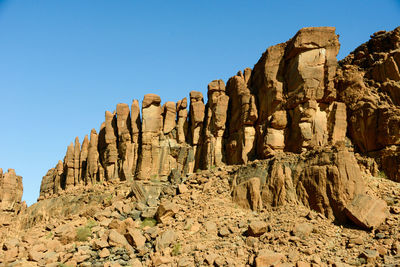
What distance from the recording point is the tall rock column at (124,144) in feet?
111

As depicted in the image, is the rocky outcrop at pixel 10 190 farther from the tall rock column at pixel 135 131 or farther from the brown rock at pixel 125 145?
the tall rock column at pixel 135 131

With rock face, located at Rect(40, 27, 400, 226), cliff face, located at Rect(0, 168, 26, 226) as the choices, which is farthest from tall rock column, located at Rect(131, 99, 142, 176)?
cliff face, located at Rect(0, 168, 26, 226)

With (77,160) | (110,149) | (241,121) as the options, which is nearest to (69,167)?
(77,160)

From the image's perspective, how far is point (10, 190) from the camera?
173ft

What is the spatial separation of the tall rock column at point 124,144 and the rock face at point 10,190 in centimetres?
2362

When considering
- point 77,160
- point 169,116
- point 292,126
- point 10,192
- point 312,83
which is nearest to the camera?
point 312,83

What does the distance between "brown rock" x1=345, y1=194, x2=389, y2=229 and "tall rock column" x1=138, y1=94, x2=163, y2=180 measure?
18803 mm

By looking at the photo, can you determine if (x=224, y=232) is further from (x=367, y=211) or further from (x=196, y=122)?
(x=196, y=122)

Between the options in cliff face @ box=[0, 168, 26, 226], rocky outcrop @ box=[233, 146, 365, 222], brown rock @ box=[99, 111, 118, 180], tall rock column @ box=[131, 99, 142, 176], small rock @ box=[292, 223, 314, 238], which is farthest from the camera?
cliff face @ box=[0, 168, 26, 226]

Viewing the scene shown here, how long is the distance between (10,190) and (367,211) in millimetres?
50398

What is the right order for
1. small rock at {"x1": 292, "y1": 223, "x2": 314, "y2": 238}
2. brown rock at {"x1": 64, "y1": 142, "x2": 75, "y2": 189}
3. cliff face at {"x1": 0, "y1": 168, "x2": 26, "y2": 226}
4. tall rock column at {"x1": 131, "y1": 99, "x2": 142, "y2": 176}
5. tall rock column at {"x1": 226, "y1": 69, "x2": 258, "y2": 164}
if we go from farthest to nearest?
cliff face at {"x1": 0, "y1": 168, "x2": 26, "y2": 226} → brown rock at {"x1": 64, "y1": 142, "x2": 75, "y2": 189} → tall rock column at {"x1": 131, "y1": 99, "x2": 142, "y2": 176} → tall rock column at {"x1": 226, "y1": 69, "x2": 258, "y2": 164} → small rock at {"x1": 292, "y1": 223, "x2": 314, "y2": 238}

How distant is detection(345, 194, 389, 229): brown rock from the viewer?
52.5ft

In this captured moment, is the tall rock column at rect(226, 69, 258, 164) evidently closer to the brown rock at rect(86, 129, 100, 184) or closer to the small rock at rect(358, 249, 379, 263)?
the small rock at rect(358, 249, 379, 263)

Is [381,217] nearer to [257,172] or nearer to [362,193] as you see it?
[362,193]
